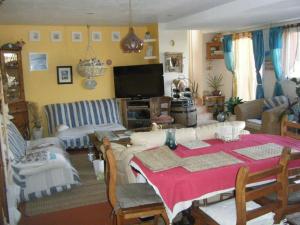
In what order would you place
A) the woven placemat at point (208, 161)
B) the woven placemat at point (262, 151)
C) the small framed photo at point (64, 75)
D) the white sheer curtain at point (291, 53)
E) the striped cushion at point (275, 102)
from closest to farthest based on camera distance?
the woven placemat at point (208, 161), the woven placemat at point (262, 151), the striped cushion at point (275, 102), the white sheer curtain at point (291, 53), the small framed photo at point (64, 75)

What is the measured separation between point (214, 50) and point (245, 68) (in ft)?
3.10

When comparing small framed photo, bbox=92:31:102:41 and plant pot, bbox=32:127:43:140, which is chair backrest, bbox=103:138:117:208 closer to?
plant pot, bbox=32:127:43:140

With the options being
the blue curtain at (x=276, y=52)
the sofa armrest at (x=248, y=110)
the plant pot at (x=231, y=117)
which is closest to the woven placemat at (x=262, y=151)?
the sofa armrest at (x=248, y=110)

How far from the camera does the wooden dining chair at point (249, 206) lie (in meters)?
1.65

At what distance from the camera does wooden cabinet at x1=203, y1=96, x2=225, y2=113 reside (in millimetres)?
7672

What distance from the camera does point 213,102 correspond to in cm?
771

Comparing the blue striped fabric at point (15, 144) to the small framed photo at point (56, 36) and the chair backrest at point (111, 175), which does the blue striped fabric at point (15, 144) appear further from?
the small framed photo at point (56, 36)

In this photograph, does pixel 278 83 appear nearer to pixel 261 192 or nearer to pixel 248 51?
pixel 248 51

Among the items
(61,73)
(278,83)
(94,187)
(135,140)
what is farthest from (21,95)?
(278,83)

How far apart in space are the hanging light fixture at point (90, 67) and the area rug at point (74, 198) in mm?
2410

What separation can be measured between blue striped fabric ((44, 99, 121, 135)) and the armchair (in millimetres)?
2356

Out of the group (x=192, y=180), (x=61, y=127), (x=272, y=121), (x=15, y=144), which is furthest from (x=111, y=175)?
(x=272, y=121)

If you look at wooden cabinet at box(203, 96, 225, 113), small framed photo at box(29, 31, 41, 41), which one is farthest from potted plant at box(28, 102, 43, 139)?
wooden cabinet at box(203, 96, 225, 113)

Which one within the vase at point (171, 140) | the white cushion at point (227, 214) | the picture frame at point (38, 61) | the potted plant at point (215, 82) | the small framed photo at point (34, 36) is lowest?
the white cushion at point (227, 214)
